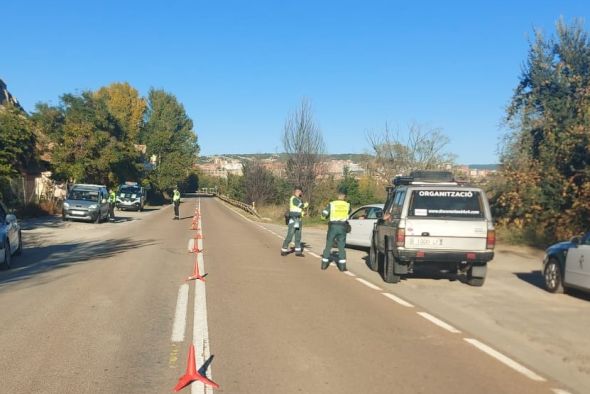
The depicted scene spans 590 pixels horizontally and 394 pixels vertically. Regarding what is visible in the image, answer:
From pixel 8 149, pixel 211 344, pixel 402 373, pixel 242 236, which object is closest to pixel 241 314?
pixel 211 344

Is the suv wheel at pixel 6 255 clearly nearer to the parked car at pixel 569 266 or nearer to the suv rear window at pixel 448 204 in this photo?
the suv rear window at pixel 448 204

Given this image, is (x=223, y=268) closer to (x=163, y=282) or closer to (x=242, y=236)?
(x=163, y=282)

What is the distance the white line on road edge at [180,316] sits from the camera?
24.2 feet

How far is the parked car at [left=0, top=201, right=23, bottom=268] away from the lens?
1325 cm

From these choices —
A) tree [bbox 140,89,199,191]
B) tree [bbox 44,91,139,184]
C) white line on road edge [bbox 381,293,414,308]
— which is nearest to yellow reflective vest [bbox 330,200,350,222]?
white line on road edge [bbox 381,293,414,308]

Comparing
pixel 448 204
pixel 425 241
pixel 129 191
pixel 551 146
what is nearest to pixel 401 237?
pixel 425 241

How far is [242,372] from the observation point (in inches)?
233

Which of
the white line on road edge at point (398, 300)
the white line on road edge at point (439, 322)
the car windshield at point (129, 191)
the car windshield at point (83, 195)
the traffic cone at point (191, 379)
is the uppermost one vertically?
the car windshield at point (83, 195)

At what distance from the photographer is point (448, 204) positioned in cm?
1188

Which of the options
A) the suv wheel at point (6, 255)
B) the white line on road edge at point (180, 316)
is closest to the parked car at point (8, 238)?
the suv wheel at point (6, 255)

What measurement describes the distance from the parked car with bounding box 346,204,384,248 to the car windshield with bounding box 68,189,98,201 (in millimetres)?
16680

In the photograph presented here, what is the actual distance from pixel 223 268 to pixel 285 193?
40990mm

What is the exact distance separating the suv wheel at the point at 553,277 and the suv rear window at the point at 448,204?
5.02 ft

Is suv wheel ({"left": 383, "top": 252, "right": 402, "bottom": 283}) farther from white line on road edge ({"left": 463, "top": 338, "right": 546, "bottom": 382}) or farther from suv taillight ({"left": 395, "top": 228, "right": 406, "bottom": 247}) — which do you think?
white line on road edge ({"left": 463, "top": 338, "right": 546, "bottom": 382})
